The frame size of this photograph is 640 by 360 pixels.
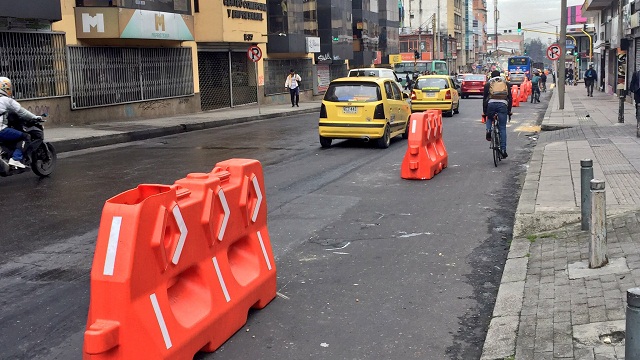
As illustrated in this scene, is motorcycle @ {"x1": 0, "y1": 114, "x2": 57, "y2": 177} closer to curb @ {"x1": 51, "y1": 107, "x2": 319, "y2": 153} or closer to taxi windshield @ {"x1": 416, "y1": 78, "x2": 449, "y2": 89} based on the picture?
curb @ {"x1": 51, "y1": 107, "x2": 319, "y2": 153}

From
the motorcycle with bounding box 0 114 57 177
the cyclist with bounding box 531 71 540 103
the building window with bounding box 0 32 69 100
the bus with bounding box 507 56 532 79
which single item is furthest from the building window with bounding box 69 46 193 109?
the bus with bounding box 507 56 532 79

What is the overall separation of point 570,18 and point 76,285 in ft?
482

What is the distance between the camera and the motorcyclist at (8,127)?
12.3 m

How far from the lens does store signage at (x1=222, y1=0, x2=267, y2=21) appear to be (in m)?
32.6

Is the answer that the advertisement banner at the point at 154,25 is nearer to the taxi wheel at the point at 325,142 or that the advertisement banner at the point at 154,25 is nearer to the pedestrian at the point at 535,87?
the taxi wheel at the point at 325,142

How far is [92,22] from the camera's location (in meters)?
23.4

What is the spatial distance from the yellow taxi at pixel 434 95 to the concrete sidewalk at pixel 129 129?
6.38 meters

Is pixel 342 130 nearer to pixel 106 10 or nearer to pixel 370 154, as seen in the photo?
pixel 370 154

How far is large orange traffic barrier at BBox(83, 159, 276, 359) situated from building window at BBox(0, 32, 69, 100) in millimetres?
16914

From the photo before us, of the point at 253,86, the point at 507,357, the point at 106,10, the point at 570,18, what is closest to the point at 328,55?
the point at 253,86

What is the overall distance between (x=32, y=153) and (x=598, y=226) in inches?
395

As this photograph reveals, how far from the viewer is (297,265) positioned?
23.1 ft

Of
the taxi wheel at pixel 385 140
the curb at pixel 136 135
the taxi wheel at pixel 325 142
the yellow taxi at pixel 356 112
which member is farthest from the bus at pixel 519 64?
the taxi wheel at pixel 325 142

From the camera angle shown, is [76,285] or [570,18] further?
[570,18]
